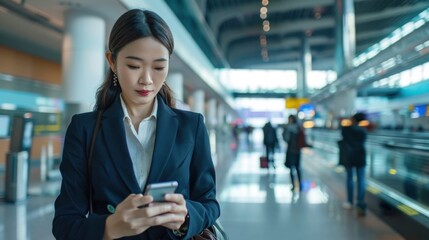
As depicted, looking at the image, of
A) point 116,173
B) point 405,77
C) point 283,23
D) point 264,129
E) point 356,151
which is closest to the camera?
point 116,173

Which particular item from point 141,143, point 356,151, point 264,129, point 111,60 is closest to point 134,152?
point 141,143

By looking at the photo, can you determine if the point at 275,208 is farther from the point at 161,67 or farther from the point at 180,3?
the point at 180,3

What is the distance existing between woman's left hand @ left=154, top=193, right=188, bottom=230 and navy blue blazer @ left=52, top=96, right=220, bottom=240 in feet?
0.26

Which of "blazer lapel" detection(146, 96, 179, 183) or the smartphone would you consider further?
"blazer lapel" detection(146, 96, 179, 183)

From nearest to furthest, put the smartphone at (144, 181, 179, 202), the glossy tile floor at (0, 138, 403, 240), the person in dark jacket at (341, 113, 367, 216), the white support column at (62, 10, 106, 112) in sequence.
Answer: the smartphone at (144, 181, 179, 202)
the glossy tile floor at (0, 138, 403, 240)
the person in dark jacket at (341, 113, 367, 216)
the white support column at (62, 10, 106, 112)

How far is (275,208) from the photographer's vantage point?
266 inches

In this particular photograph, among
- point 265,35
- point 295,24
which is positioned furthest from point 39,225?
point 265,35

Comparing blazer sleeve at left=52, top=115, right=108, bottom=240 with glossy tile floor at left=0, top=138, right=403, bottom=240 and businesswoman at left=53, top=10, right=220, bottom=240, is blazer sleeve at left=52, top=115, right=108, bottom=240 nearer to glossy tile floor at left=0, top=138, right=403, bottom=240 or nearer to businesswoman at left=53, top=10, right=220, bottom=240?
businesswoman at left=53, top=10, right=220, bottom=240

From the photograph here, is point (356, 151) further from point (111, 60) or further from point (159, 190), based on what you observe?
point (159, 190)

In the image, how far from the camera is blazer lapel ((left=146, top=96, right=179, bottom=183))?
112 cm

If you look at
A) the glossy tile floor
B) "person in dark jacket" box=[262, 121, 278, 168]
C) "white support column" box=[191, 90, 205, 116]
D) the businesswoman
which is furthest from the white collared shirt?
"white support column" box=[191, 90, 205, 116]

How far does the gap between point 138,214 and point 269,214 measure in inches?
223

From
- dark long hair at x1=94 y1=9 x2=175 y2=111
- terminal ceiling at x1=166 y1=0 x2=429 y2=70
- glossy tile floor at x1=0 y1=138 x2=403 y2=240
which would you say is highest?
terminal ceiling at x1=166 y1=0 x2=429 y2=70

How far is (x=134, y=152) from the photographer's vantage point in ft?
3.83
